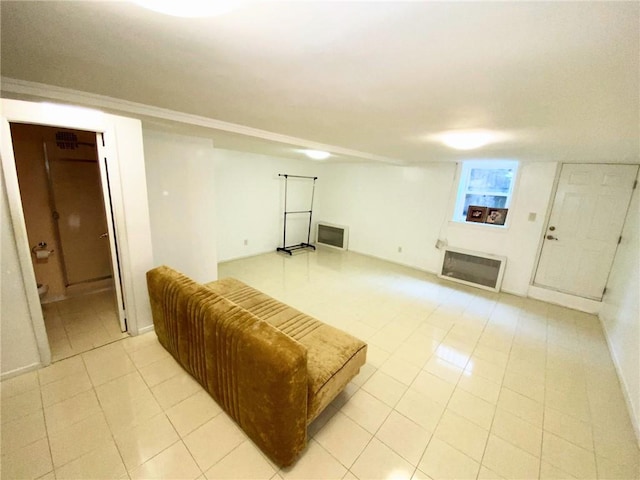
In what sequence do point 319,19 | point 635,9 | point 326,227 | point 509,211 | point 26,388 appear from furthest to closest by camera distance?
point 326,227, point 509,211, point 26,388, point 319,19, point 635,9

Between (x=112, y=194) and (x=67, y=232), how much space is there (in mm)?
1581

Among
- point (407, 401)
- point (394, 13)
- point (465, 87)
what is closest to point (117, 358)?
point (407, 401)

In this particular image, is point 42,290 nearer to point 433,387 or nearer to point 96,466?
point 96,466

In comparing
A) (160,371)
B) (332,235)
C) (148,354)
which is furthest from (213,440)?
(332,235)

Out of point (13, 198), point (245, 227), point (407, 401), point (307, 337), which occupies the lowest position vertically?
point (407, 401)

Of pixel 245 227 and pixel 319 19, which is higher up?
pixel 319 19

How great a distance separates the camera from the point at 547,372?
2402 mm

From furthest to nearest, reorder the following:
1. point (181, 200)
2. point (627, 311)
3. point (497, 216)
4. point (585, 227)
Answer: point (497, 216) < point (585, 227) < point (181, 200) < point (627, 311)

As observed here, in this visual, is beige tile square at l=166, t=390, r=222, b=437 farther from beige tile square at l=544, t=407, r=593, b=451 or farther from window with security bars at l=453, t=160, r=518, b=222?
window with security bars at l=453, t=160, r=518, b=222

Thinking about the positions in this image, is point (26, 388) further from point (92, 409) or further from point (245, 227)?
point (245, 227)

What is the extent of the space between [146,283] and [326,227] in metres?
4.40

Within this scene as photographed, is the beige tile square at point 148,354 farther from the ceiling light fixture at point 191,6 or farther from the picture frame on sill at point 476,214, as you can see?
the picture frame on sill at point 476,214

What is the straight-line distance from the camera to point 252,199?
5176mm

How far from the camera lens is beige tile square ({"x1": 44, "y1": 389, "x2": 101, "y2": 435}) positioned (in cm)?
165
